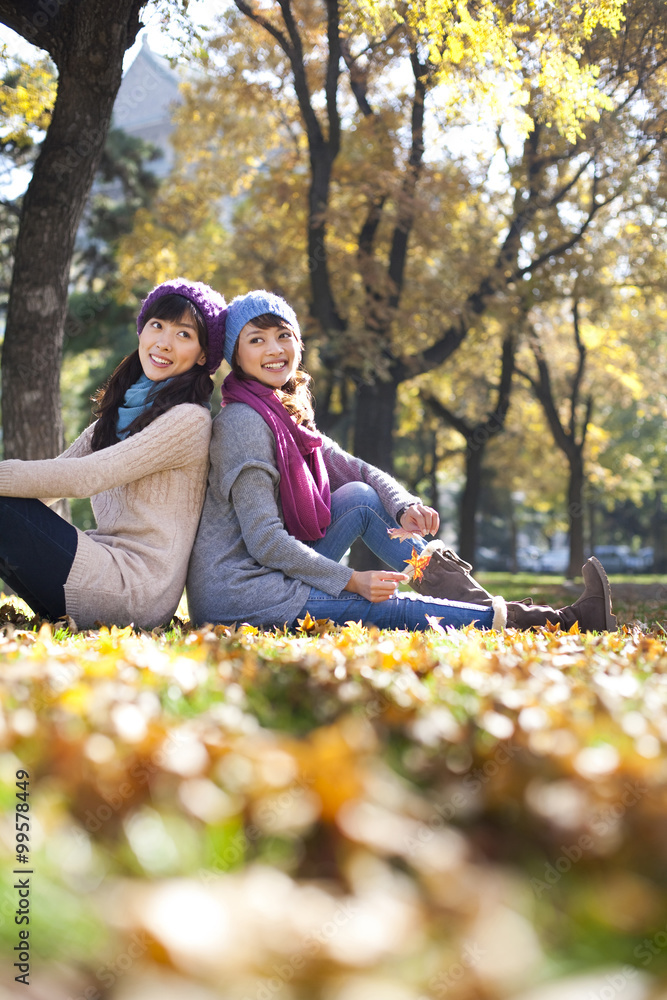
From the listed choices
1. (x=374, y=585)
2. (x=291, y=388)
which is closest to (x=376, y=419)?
(x=291, y=388)

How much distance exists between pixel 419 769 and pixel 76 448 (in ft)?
10.7

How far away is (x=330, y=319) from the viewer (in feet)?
35.4

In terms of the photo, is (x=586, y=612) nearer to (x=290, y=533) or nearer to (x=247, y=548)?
(x=290, y=533)

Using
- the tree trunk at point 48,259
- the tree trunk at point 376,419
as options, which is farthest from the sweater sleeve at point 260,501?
the tree trunk at point 376,419

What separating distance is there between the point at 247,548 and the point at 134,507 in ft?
1.96

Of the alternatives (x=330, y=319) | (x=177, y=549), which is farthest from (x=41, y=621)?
(x=330, y=319)

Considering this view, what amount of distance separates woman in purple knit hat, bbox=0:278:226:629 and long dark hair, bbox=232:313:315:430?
0.16 meters

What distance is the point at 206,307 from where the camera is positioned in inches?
168

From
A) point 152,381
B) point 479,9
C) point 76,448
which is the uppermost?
point 479,9

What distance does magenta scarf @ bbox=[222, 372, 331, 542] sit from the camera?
4230 mm

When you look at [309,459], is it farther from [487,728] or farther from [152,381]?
[487,728]

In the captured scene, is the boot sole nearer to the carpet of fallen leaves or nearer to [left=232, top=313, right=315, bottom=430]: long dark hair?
[left=232, top=313, right=315, bottom=430]: long dark hair

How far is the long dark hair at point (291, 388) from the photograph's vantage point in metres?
4.32

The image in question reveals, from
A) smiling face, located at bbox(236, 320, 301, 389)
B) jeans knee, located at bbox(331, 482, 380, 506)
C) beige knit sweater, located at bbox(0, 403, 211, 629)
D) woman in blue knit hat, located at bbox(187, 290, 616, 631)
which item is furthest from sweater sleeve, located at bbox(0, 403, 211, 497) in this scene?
jeans knee, located at bbox(331, 482, 380, 506)
